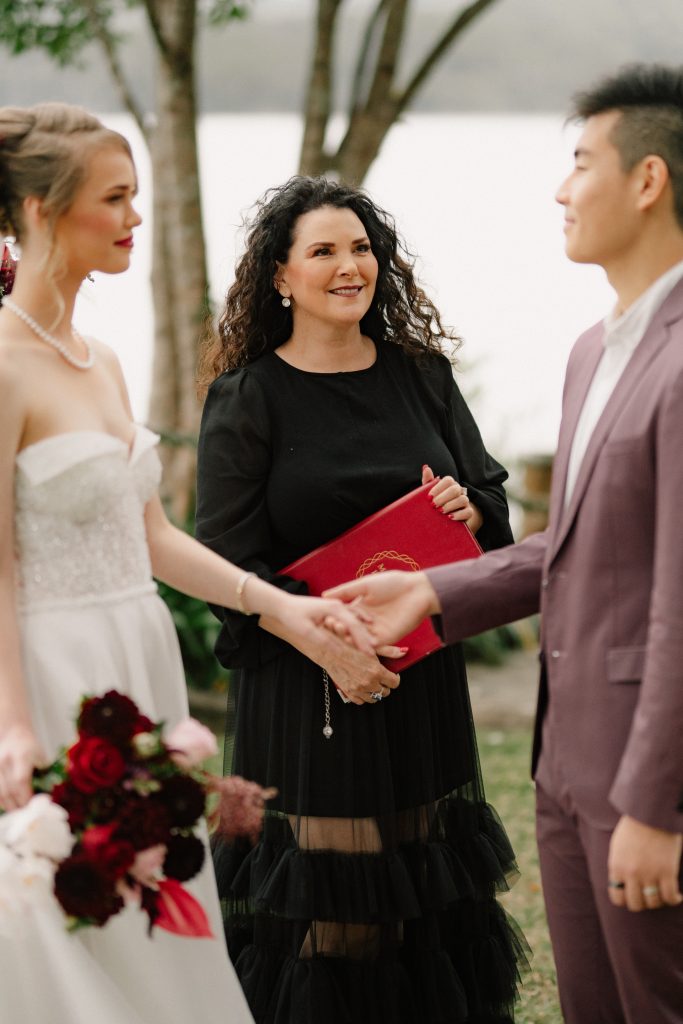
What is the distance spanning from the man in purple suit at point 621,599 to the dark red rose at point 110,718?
786 mm

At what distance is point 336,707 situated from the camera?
3314 mm

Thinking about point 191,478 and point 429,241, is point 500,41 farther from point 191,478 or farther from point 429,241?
point 191,478

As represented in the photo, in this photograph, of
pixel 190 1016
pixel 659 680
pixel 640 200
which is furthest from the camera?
pixel 190 1016

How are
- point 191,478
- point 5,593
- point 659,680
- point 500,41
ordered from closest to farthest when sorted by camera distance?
point 659,680
point 5,593
point 191,478
point 500,41

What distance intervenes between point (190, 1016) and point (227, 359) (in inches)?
67.5

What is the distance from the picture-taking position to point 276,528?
3357 millimetres

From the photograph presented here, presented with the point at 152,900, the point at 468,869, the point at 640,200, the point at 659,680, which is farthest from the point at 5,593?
the point at 468,869

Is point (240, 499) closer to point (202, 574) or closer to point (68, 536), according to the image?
→ point (202, 574)

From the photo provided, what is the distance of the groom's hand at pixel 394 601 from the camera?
267 cm

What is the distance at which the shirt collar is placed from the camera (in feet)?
7.52

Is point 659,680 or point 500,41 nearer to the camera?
point 659,680

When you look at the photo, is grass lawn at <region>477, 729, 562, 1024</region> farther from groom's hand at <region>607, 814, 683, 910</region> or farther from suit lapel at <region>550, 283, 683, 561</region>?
suit lapel at <region>550, 283, 683, 561</region>

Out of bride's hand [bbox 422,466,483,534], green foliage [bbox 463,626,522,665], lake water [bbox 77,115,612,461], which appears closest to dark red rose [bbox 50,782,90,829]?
bride's hand [bbox 422,466,483,534]

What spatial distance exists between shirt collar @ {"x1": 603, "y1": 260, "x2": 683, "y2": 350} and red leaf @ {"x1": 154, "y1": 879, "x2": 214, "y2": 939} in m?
1.28
